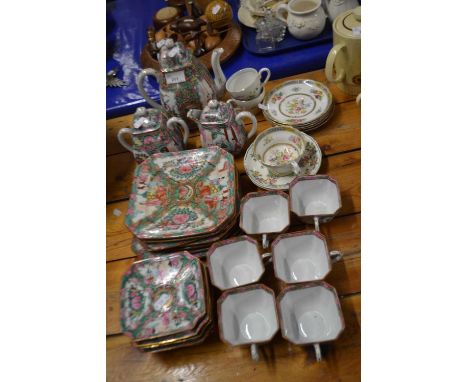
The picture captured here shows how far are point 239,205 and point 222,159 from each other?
0.14m

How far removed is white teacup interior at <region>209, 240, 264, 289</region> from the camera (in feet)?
2.79

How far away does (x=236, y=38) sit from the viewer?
1.36 m

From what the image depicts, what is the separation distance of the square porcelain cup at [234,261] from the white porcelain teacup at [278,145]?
0.24 metres

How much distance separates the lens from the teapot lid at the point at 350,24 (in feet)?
3.22

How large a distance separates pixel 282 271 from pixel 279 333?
0.12 metres

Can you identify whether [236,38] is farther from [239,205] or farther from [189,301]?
[189,301]

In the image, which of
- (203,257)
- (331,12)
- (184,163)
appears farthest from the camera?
(331,12)

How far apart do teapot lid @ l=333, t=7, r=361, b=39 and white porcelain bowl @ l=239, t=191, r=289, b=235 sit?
440mm

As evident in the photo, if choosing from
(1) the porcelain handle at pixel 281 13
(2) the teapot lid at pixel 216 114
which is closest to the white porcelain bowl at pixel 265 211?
(2) the teapot lid at pixel 216 114

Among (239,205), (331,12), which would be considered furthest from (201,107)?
(331,12)

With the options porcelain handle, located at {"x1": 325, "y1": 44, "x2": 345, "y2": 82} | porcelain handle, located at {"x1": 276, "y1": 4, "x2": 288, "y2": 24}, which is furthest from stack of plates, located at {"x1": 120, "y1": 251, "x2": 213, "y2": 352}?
porcelain handle, located at {"x1": 276, "y1": 4, "x2": 288, "y2": 24}

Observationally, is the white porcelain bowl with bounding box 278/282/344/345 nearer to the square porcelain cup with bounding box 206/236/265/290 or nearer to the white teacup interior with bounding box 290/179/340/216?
the square porcelain cup with bounding box 206/236/265/290

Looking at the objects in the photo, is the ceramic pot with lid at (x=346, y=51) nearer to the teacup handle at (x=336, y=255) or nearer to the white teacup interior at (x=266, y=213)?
the white teacup interior at (x=266, y=213)

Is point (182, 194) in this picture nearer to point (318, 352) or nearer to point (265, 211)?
point (265, 211)
